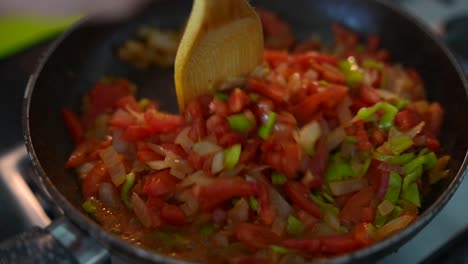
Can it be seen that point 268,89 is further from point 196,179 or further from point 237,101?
point 196,179

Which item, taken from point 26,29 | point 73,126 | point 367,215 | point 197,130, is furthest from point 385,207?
point 26,29

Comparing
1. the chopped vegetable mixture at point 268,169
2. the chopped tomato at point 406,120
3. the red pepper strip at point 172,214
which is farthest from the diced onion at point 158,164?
the chopped tomato at point 406,120

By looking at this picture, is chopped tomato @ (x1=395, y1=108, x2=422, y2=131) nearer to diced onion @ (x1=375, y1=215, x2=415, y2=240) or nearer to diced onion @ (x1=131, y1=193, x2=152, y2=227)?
diced onion @ (x1=375, y1=215, x2=415, y2=240)

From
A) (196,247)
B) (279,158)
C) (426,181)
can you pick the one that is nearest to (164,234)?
(196,247)

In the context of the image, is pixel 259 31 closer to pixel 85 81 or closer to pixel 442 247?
pixel 85 81

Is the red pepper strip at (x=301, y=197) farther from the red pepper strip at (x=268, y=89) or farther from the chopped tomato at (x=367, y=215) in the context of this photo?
the red pepper strip at (x=268, y=89)

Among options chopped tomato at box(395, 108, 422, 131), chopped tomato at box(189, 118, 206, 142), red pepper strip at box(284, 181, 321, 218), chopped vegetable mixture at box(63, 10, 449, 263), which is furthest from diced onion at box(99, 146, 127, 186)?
chopped tomato at box(395, 108, 422, 131)
